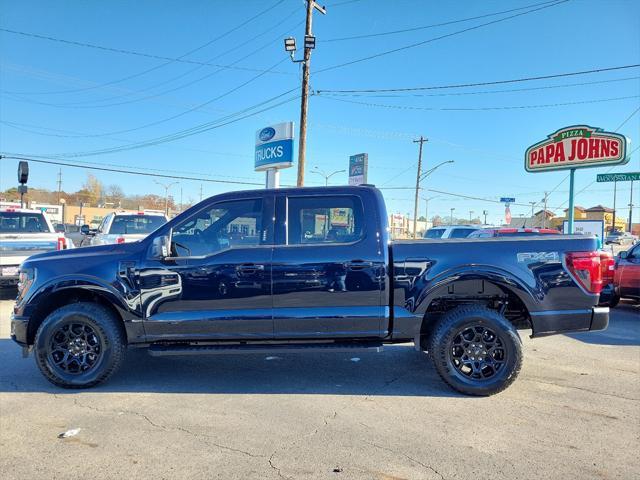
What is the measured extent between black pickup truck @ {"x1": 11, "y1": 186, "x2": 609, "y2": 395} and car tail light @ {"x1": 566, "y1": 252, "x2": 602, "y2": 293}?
0.03 feet

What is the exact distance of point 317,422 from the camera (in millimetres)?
3732

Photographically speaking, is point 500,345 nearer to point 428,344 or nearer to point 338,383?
point 428,344

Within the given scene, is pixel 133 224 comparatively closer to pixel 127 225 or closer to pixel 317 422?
pixel 127 225

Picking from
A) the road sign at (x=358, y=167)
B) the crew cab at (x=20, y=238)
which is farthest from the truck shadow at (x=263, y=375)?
the road sign at (x=358, y=167)

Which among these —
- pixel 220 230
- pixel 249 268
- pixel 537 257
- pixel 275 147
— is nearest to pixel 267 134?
pixel 275 147

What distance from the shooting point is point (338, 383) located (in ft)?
15.4

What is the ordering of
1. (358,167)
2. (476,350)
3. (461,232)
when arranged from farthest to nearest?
(358,167) < (461,232) < (476,350)

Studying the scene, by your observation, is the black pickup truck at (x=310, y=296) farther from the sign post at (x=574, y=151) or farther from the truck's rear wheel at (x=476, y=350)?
the sign post at (x=574, y=151)

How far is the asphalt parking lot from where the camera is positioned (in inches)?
120

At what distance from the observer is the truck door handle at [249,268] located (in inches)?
171

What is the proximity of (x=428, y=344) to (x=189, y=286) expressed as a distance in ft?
8.01

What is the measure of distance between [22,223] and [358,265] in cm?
936

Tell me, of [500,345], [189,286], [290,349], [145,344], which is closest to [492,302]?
[500,345]

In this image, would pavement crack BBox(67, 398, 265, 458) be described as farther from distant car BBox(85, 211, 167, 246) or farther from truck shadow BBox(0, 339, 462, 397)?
distant car BBox(85, 211, 167, 246)
